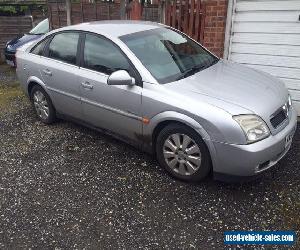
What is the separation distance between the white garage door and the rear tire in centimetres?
351

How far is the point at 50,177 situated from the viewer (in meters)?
4.49

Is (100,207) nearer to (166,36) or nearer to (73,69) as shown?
(73,69)

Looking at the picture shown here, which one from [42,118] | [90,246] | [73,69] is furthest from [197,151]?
[42,118]

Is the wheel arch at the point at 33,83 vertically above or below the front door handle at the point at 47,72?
below

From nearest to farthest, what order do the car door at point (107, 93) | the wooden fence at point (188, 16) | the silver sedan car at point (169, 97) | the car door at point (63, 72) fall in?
the silver sedan car at point (169, 97) < the car door at point (107, 93) < the car door at point (63, 72) < the wooden fence at point (188, 16)

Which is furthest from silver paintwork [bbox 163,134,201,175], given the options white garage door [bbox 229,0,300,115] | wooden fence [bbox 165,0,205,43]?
wooden fence [bbox 165,0,205,43]

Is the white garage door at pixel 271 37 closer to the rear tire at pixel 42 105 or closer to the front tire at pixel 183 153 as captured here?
the front tire at pixel 183 153

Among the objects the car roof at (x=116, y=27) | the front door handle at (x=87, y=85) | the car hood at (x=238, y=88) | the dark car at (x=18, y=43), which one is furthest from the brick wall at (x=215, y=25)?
the dark car at (x=18, y=43)

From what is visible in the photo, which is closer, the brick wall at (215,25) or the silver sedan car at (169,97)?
the silver sedan car at (169,97)

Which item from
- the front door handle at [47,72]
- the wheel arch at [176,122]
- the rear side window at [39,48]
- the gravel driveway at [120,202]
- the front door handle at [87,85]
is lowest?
the gravel driveway at [120,202]

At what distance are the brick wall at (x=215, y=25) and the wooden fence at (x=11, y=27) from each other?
28.9ft

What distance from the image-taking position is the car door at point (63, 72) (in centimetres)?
514

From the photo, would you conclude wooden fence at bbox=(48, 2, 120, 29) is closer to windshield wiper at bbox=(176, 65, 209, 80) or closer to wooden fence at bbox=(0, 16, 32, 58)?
wooden fence at bbox=(0, 16, 32, 58)

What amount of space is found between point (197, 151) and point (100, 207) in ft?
4.02
